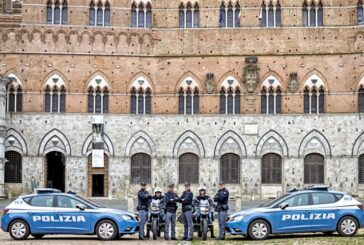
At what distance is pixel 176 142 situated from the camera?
45.5 meters

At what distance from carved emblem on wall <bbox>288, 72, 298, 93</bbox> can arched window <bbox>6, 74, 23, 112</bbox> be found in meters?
17.9

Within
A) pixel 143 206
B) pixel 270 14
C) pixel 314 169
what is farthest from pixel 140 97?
pixel 143 206

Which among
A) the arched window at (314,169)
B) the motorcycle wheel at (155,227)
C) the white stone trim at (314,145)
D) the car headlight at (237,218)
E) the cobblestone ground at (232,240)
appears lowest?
the cobblestone ground at (232,240)

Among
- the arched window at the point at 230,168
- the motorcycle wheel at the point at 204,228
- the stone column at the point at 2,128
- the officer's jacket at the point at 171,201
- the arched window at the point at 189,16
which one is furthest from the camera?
the arched window at the point at 189,16

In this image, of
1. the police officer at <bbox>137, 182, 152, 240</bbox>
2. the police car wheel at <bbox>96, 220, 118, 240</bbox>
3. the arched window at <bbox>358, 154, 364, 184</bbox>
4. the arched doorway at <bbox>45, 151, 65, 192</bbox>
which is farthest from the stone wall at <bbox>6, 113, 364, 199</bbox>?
the police car wheel at <bbox>96, 220, 118, 240</bbox>

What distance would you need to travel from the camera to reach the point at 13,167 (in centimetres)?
4503

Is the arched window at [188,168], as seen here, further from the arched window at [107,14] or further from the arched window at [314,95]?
the arched window at [107,14]

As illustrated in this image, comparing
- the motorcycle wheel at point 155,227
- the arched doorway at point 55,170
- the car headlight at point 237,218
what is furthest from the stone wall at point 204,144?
the car headlight at point 237,218

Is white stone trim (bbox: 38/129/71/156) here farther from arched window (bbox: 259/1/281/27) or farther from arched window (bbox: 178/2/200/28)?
arched window (bbox: 259/1/281/27)

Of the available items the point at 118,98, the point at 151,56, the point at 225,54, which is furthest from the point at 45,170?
the point at 225,54

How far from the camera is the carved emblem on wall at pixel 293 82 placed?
45.1 m

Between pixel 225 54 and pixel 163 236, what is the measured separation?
23799mm

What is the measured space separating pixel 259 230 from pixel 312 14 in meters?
27.3

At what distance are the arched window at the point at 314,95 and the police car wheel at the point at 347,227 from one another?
23582 millimetres
